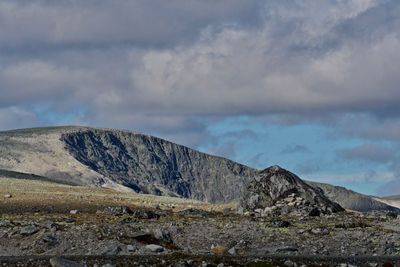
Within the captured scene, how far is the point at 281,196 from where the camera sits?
67.2 meters

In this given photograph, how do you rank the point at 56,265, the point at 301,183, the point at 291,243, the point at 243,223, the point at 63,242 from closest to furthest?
1. the point at 56,265
2. the point at 63,242
3. the point at 291,243
4. the point at 243,223
5. the point at 301,183

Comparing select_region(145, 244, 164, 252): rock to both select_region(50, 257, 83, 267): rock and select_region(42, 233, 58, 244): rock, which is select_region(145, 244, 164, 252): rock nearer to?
select_region(42, 233, 58, 244): rock

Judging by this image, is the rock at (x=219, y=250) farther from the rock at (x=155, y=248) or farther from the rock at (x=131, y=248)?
the rock at (x=131, y=248)

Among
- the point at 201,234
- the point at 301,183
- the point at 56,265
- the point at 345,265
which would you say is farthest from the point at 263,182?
the point at 56,265

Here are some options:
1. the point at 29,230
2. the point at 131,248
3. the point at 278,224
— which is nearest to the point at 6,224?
the point at 29,230

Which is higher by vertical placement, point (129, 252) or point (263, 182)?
point (263, 182)

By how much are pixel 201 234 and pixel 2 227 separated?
15.3m

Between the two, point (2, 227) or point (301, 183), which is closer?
point (2, 227)

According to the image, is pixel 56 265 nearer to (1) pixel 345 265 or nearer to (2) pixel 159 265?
(2) pixel 159 265

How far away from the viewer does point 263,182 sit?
69312mm

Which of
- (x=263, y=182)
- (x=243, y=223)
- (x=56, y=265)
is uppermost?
(x=263, y=182)

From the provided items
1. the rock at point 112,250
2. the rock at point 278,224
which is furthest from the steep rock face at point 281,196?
the rock at point 112,250

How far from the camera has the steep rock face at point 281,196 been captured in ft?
213

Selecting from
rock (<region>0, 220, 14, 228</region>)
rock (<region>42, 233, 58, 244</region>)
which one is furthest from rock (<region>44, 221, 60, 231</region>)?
rock (<region>0, 220, 14, 228</region>)
